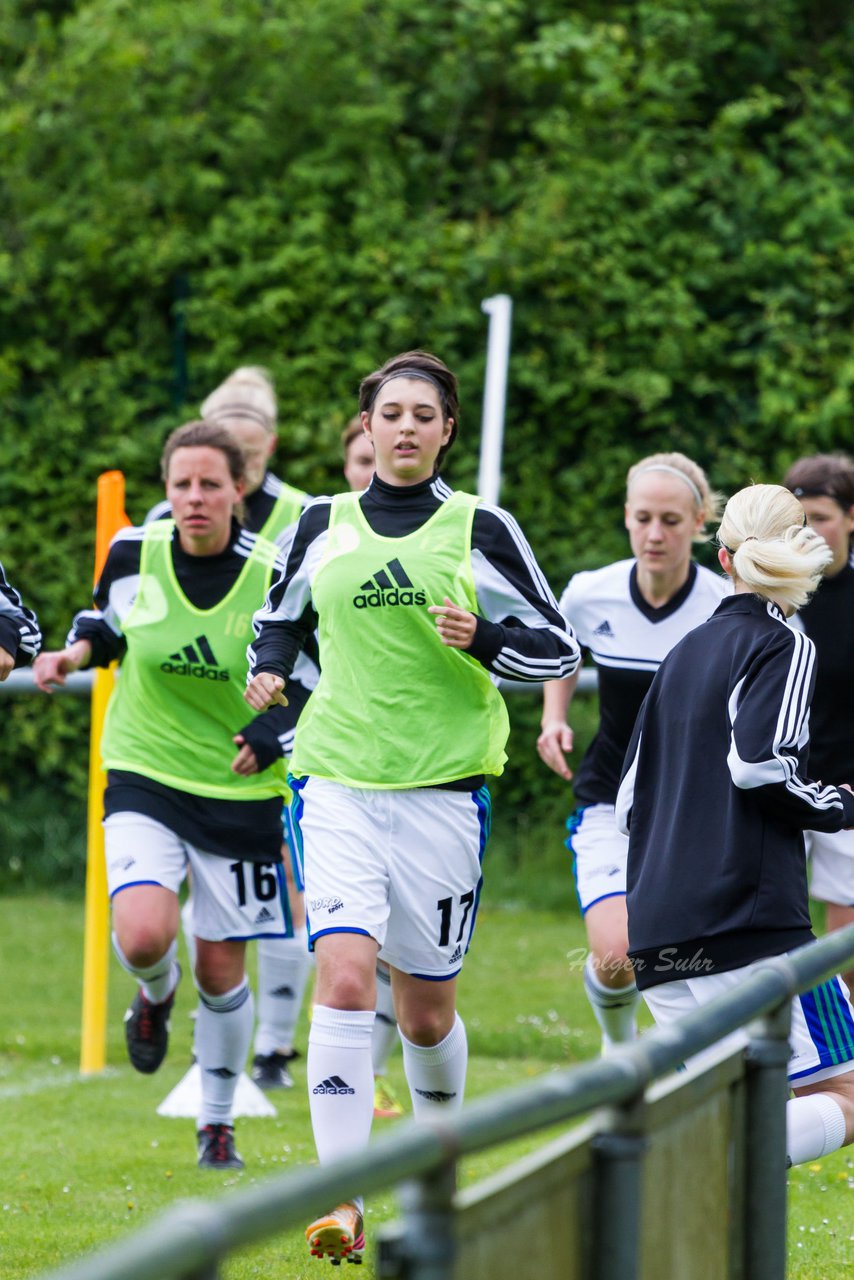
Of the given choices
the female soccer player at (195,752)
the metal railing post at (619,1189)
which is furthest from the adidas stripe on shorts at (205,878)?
the metal railing post at (619,1189)

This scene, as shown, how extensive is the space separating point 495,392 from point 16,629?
6.10m

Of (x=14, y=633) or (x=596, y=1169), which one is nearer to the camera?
(x=596, y=1169)

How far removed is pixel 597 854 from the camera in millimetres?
6066

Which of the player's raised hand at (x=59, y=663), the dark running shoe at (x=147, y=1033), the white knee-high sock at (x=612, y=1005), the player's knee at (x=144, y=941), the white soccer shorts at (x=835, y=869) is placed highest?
the player's raised hand at (x=59, y=663)

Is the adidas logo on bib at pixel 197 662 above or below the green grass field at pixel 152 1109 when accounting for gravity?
above

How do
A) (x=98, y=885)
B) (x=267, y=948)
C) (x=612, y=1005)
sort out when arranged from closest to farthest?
(x=612, y=1005), (x=267, y=948), (x=98, y=885)

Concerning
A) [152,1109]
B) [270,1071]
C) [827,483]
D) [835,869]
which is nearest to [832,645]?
[827,483]

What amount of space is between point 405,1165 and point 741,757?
7.30 feet

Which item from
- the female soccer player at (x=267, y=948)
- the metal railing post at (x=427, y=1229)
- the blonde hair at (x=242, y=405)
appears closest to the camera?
the metal railing post at (x=427, y=1229)

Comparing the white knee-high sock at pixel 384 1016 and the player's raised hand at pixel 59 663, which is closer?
the player's raised hand at pixel 59 663

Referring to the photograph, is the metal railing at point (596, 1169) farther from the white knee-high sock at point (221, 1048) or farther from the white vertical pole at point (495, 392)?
the white vertical pole at point (495, 392)

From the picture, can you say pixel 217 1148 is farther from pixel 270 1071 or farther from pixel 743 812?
pixel 743 812

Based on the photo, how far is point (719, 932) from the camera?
12.9 ft

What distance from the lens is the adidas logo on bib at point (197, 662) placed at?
19.6 feet
